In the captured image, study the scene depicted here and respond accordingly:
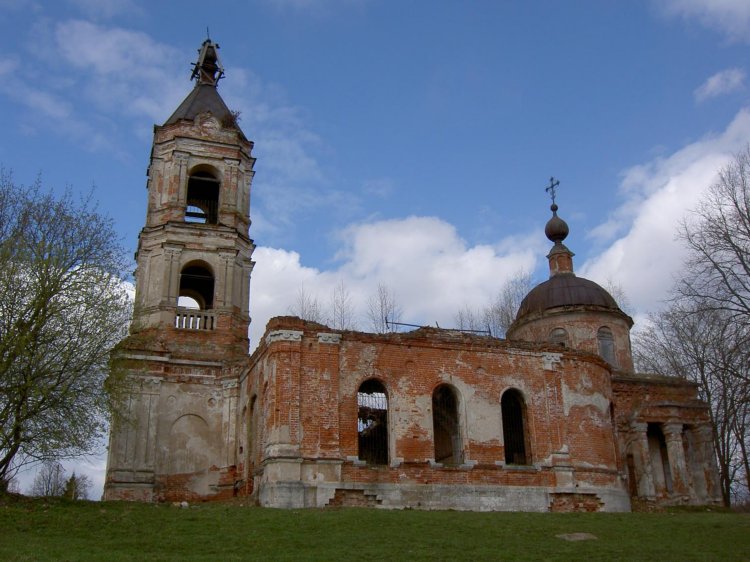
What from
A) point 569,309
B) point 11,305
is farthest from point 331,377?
point 569,309

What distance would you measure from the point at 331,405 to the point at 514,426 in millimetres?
5870

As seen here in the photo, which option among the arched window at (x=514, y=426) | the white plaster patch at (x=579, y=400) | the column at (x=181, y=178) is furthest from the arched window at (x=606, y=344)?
the column at (x=181, y=178)

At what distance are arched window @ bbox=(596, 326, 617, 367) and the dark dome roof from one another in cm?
92

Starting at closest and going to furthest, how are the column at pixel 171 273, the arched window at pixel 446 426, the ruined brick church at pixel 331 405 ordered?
1. the ruined brick church at pixel 331 405
2. the arched window at pixel 446 426
3. the column at pixel 171 273

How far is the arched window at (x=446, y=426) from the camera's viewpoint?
71.3 feet

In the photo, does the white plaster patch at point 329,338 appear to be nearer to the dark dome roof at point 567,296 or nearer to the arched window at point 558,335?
the arched window at point 558,335

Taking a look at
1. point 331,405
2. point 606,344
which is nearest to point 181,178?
point 331,405

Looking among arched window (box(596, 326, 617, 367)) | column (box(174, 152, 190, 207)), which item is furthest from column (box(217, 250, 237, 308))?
arched window (box(596, 326, 617, 367))

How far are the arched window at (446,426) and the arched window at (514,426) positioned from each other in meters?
1.46

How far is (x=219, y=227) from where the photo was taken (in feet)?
85.0

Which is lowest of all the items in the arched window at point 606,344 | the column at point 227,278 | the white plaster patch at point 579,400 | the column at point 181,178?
the white plaster patch at point 579,400

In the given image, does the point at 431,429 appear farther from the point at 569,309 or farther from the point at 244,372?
the point at 569,309

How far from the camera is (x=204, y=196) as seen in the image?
2784 centimetres

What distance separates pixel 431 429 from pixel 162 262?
1038 centimetres
